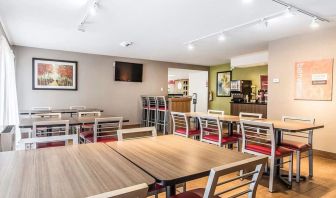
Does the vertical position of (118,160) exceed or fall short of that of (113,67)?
it falls short

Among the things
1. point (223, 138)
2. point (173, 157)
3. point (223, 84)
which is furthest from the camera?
point (223, 84)

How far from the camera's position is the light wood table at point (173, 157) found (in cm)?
115

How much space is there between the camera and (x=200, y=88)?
378 inches

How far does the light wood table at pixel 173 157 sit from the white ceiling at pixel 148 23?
204cm

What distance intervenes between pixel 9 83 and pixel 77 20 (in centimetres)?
205

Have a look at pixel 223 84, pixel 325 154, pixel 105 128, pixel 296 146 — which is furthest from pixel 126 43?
pixel 325 154

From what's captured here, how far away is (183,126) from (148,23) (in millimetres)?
1998

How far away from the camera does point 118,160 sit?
4.46ft

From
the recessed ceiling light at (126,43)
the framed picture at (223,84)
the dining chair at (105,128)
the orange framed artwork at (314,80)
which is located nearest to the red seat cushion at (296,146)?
the orange framed artwork at (314,80)

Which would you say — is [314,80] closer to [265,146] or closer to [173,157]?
[265,146]

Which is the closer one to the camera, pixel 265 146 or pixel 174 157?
pixel 174 157

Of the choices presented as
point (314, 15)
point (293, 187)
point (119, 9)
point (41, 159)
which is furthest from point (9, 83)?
point (314, 15)

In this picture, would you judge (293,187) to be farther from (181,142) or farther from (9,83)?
(9,83)

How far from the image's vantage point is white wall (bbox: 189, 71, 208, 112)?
9.27 m
